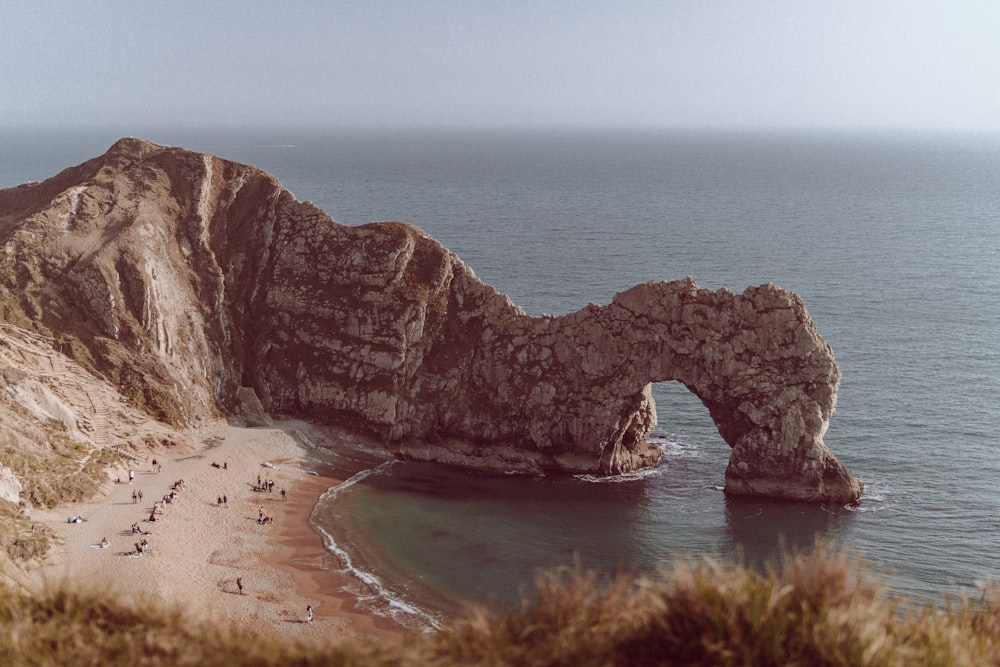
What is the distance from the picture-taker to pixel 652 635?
696 inches

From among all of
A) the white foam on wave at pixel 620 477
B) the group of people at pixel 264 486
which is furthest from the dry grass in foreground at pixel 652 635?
the white foam on wave at pixel 620 477

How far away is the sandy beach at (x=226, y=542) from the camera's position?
142ft

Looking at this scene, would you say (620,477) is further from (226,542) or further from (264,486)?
(226,542)

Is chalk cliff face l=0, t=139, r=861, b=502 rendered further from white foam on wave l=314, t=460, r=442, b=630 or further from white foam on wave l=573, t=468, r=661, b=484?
white foam on wave l=314, t=460, r=442, b=630

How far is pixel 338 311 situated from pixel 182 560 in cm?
2480

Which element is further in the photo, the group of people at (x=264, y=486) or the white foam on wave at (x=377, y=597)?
the group of people at (x=264, y=486)

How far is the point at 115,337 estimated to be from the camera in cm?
6284

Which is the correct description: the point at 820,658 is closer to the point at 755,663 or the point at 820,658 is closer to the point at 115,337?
the point at 755,663

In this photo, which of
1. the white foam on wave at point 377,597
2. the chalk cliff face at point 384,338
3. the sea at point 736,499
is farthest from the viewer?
the chalk cliff face at point 384,338

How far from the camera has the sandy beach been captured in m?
43.2

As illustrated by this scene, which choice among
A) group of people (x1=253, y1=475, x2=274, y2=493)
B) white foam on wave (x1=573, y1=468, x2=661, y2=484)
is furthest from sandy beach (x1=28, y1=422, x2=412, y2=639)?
white foam on wave (x1=573, y1=468, x2=661, y2=484)

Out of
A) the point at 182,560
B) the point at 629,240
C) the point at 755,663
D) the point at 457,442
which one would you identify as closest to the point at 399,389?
the point at 457,442

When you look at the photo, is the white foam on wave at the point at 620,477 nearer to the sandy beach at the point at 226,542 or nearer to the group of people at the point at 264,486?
the sandy beach at the point at 226,542

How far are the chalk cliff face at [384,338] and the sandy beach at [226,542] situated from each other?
573 centimetres
